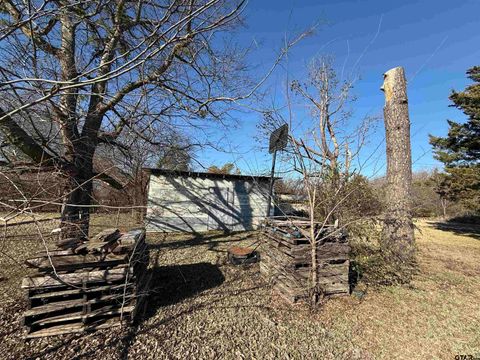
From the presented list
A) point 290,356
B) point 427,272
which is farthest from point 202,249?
point 427,272

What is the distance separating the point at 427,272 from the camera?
16.2ft

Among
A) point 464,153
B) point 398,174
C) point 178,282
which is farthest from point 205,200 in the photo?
point 464,153

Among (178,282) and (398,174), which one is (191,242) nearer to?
(178,282)

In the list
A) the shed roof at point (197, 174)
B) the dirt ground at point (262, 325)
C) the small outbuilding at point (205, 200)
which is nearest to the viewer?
the dirt ground at point (262, 325)

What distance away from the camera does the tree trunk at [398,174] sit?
15.2 feet

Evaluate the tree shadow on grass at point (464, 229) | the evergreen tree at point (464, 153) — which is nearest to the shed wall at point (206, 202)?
the evergreen tree at point (464, 153)

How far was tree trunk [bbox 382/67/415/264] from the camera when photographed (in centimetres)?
462

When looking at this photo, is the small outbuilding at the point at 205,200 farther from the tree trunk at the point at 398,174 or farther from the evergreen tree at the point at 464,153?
the evergreen tree at the point at 464,153

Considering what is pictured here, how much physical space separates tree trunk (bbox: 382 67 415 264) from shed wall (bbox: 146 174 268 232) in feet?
16.5

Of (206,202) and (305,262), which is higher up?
(206,202)

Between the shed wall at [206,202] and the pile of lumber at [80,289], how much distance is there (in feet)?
21.5

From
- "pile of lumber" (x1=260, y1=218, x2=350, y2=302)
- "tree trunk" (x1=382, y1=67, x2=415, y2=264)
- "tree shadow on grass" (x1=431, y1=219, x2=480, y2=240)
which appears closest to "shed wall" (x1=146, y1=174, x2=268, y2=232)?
"tree trunk" (x1=382, y1=67, x2=415, y2=264)

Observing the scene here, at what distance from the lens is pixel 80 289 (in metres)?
2.59

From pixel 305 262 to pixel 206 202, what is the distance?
7172mm
